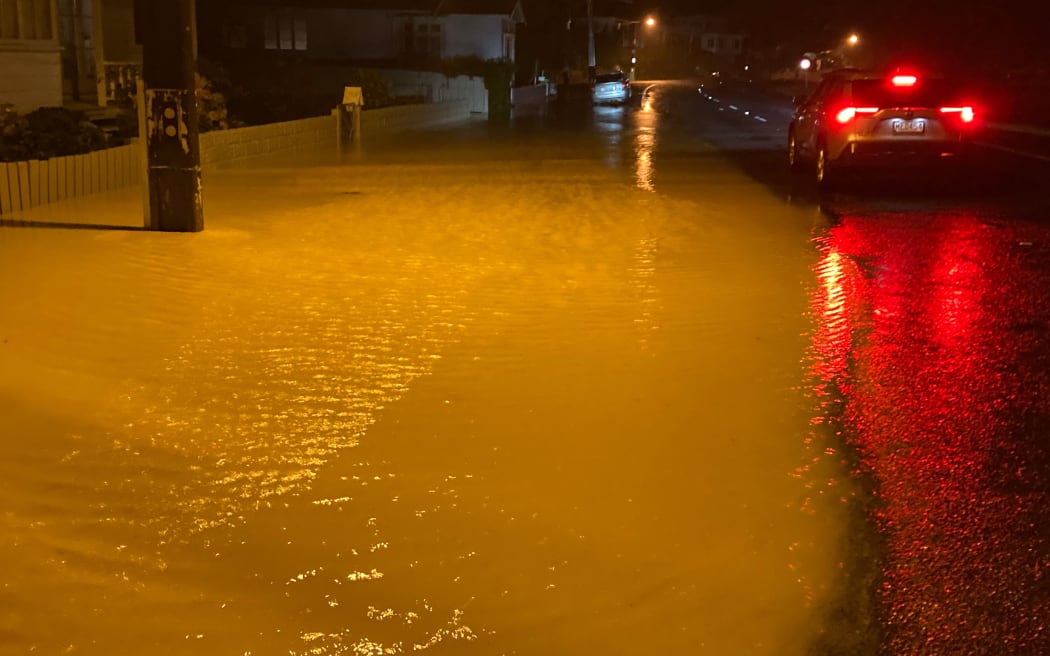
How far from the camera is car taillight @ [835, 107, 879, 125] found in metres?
16.8

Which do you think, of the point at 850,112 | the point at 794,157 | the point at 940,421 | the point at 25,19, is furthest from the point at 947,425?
the point at 25,19

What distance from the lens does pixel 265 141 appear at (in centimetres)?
2266

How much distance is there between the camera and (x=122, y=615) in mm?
4457

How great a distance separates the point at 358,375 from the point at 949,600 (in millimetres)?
4120

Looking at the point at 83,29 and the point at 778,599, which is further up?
the point at 83,29

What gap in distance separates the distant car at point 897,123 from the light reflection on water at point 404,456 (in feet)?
19.8

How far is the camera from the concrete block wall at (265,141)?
67.5 feet

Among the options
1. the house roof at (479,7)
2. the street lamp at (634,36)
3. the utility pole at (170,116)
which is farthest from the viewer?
the street lamp at (634,36)

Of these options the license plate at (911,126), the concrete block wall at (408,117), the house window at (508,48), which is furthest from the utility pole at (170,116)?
the house window at (508,48)

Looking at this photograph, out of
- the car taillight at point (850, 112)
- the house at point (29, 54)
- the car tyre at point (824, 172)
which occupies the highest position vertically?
the house at point (29, 54)

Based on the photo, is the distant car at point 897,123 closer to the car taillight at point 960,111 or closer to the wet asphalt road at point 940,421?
the car taillight at point 960,111

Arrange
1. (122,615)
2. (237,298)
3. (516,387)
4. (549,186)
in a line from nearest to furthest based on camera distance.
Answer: (122,615) → (516,387) → (237,298) → (549,186)

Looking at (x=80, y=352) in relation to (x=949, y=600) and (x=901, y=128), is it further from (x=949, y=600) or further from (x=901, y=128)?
(x=901, y=128)

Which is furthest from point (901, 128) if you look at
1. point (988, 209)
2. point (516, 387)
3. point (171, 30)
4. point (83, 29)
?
point (83, 29)
